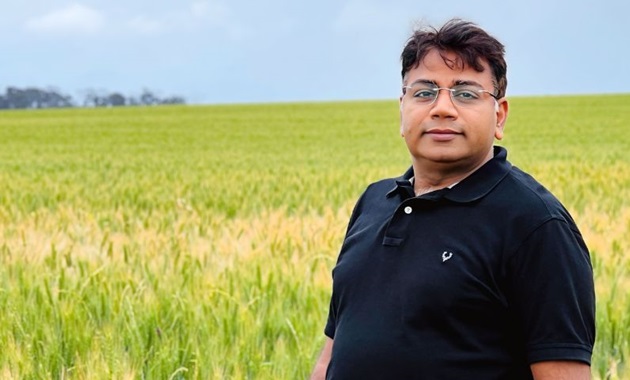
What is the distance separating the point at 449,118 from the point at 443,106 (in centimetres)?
3

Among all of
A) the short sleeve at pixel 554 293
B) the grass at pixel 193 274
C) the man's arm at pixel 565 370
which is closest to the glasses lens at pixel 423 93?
the short sleeve at pixel 554 293

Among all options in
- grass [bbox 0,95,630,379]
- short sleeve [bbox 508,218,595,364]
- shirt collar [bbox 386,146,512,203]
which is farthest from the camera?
grass [bbox 0,95,630,379]

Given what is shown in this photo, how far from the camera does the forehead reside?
6.04 ft

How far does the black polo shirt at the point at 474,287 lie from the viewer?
1662 millimetres

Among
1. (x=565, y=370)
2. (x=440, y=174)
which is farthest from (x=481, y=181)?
(x=565, y=370)

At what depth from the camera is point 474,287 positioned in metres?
1.74

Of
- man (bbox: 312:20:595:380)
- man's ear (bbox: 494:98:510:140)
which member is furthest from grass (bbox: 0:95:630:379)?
man's ear (bbox: 494:98:510:140)

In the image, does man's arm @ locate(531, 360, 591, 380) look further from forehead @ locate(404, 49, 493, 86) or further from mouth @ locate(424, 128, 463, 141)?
forehead @ locate(404, 49, 493, 86)

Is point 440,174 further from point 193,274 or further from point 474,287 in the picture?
point 193,274

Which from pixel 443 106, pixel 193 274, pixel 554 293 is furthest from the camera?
pixel 193 274

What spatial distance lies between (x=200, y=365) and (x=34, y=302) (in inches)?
Result: 48.7

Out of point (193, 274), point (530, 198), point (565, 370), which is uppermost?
point (530, 198)

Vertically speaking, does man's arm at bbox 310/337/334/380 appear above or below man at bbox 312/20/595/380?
below

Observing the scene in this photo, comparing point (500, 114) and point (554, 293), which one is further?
point (500, 114)
